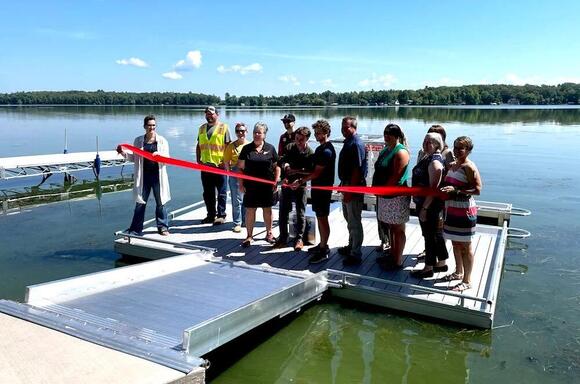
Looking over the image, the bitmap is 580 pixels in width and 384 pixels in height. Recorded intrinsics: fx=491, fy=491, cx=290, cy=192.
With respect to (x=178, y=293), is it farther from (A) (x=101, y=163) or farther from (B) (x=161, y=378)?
(A) (x=101, y=163)

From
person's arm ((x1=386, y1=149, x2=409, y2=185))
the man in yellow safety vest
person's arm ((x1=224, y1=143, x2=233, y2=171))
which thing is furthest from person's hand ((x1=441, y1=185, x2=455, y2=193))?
the man in yellow safety vest

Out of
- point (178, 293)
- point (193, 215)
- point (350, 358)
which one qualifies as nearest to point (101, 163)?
point (193, 215)

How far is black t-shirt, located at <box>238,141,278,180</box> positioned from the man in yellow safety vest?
1.17 meters

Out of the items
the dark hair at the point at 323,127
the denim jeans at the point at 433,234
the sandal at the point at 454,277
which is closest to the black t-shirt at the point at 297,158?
the dark hair at the point at 323,127

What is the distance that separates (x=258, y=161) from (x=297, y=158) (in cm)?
57

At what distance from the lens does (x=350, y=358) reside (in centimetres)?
471

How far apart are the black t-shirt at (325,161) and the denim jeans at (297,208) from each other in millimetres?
441

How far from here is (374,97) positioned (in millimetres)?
122438

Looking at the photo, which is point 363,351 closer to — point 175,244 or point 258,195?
point 258,195

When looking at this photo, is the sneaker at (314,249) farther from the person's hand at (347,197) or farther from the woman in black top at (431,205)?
the woman in black top at (431,205)

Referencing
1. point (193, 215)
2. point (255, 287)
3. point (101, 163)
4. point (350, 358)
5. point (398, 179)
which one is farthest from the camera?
point (101, 163)

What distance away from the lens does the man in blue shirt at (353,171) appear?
5762 mm

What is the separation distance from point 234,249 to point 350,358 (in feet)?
9.20

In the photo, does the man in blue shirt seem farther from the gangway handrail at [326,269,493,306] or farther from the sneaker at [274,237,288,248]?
the sneaker at [274,237,288,248]
